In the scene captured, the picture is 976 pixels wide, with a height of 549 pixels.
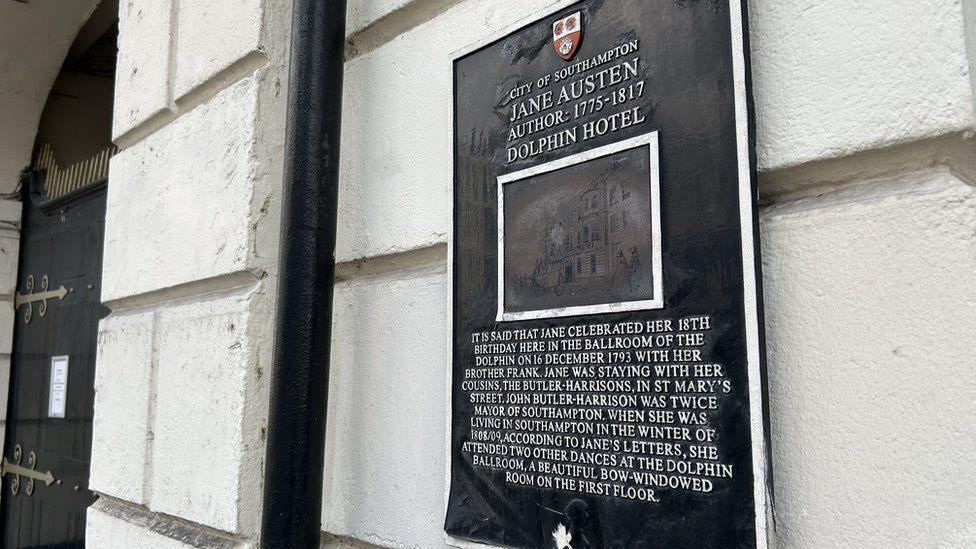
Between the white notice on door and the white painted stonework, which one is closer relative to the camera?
the white painted stonework

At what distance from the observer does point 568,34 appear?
4.55ft

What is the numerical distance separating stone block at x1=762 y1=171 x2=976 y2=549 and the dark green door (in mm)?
3448

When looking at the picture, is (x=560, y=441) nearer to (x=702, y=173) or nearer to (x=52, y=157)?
(x=702, y=173)

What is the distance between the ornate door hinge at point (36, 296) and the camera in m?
4.09

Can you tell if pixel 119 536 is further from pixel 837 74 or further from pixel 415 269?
pixel 837 74

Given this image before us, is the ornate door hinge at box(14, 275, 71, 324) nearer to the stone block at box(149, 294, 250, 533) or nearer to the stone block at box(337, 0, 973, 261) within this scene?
the stone block at box(149, 294, 250, 533)

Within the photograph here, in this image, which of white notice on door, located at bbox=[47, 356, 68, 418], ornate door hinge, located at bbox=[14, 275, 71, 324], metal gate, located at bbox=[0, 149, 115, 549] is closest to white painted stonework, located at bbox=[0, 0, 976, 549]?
metal gate, located at bbox=[0, 149, 115, 549]

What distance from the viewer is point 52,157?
4.46 m

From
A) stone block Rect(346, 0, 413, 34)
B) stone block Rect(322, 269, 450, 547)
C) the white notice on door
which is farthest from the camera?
the white notice on door

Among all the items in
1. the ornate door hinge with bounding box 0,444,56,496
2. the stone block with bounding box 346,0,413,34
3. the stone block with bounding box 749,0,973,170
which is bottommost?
the ornate door hinge with bounding box 0,444,56,496

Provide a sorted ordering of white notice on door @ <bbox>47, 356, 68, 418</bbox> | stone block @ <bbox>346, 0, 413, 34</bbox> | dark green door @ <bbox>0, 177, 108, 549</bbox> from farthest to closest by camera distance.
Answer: white notice on door @ <bbox>47, 356, 68, 418</bbox> < dark green door @ <bbox>0, 177, 108, 549</bbox> < stone block @ <bbox>346, 0, 413, 34</bbox>

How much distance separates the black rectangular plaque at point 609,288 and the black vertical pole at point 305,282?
1.23 ft

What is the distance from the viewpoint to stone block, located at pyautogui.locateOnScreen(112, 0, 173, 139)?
7.95 feet

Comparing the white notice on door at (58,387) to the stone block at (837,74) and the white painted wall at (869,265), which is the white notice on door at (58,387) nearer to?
the stone block at (837,74)
